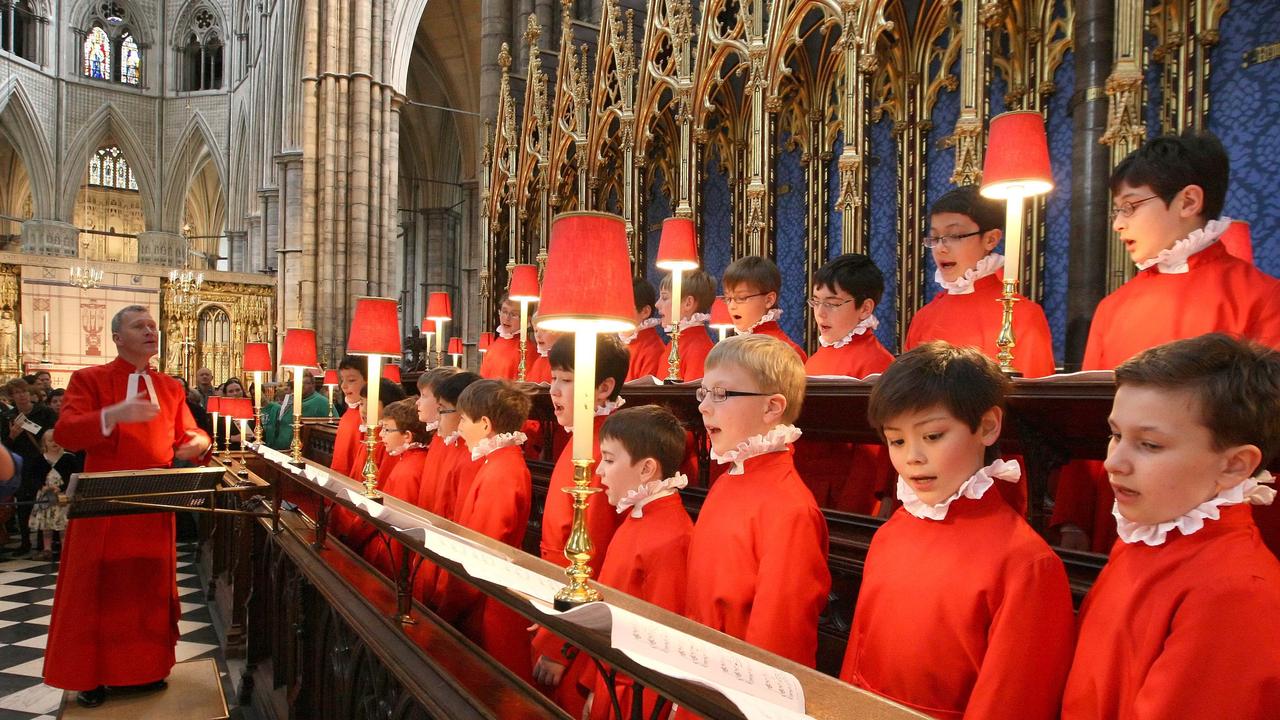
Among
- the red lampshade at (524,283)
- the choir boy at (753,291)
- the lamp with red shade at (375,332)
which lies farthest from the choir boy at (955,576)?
the red lampshade at (524,283)

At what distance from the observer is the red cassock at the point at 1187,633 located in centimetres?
→ 94

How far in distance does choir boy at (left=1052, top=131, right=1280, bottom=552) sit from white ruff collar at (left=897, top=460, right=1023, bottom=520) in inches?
31.0

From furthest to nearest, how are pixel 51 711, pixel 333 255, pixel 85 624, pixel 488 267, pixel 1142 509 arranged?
pixel 333 255 → pixel 488 267 → pixel 51 711 → pixel 85 624 → pixel 1142 509

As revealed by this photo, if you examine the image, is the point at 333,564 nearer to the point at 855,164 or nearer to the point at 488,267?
the point at 855,164

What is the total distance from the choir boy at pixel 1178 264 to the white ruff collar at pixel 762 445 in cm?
77

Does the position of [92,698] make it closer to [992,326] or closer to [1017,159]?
[992,326]

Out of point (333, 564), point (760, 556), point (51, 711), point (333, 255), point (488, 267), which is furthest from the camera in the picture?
point (333, 255)

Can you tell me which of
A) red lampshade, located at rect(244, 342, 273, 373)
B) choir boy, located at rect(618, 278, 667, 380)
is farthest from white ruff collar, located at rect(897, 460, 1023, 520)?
red lampshade, located at rect(244, 342, 273, 373)

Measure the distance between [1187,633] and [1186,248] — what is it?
1.28 meters

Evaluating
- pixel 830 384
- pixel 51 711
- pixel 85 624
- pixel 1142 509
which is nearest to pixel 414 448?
pixel 85 624

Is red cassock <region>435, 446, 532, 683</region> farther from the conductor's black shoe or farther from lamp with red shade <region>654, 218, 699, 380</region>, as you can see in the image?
the conductor's black shoe

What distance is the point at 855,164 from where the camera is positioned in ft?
15.4

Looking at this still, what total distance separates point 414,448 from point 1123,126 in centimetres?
356

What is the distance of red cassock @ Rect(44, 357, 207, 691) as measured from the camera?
3410mm
